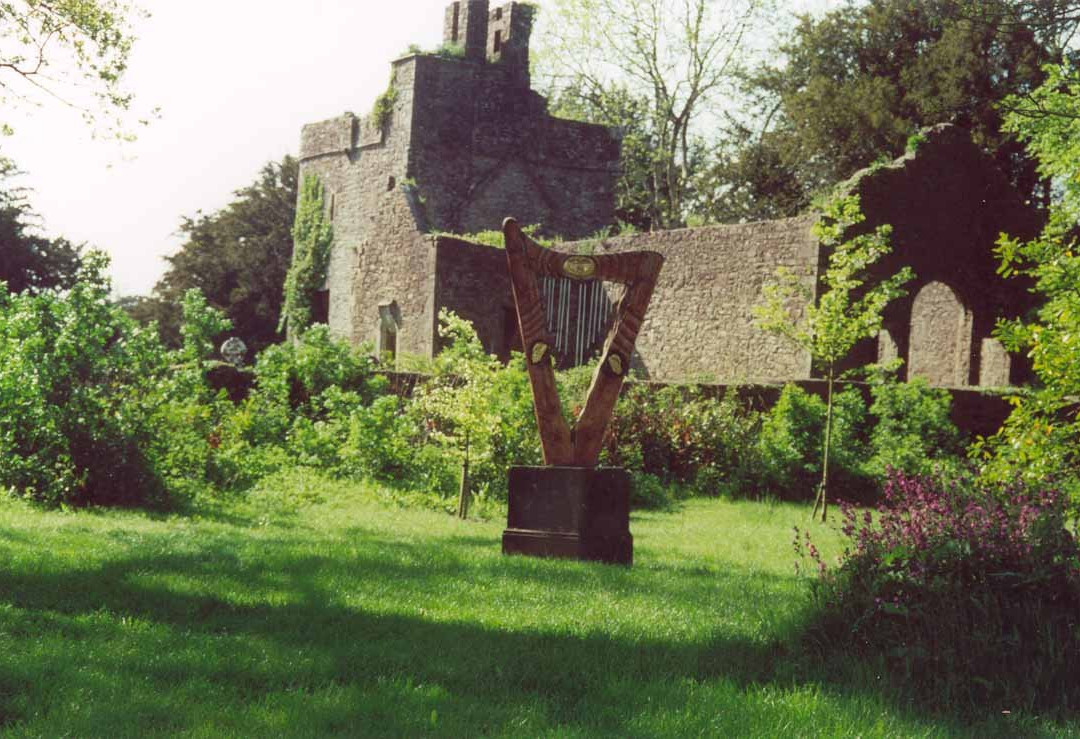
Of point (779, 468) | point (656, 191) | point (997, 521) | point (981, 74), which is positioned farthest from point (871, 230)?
point (656, 191)

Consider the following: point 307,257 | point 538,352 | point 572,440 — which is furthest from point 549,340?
point 307,257

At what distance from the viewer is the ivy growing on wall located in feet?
110

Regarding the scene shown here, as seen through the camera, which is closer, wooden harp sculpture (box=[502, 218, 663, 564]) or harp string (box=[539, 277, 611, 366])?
wooden harp sculpture (box=[502, 218, 663, 564])

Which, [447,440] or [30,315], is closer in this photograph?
[30,315]

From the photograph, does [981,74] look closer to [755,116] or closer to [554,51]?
[755,116]

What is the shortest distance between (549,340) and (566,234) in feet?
82.0

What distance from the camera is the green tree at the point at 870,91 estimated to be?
91.6 ft

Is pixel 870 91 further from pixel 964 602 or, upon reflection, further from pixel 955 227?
pixel 964 602

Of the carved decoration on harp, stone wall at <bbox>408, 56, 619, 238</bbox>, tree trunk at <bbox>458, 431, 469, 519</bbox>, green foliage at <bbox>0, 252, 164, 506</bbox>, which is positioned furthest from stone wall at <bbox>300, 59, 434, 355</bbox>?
the carved decoration on harp

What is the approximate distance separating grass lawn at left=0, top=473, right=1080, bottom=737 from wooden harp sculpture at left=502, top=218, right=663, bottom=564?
11.7 inches

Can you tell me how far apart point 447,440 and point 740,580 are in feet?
15.4

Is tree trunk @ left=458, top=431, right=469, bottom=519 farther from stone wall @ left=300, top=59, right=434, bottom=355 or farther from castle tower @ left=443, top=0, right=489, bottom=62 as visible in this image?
castle tower @ left=443, top=0, right=489, bottom=62

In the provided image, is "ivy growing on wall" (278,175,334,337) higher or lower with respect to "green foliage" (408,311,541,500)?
higher

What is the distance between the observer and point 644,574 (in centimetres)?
714
